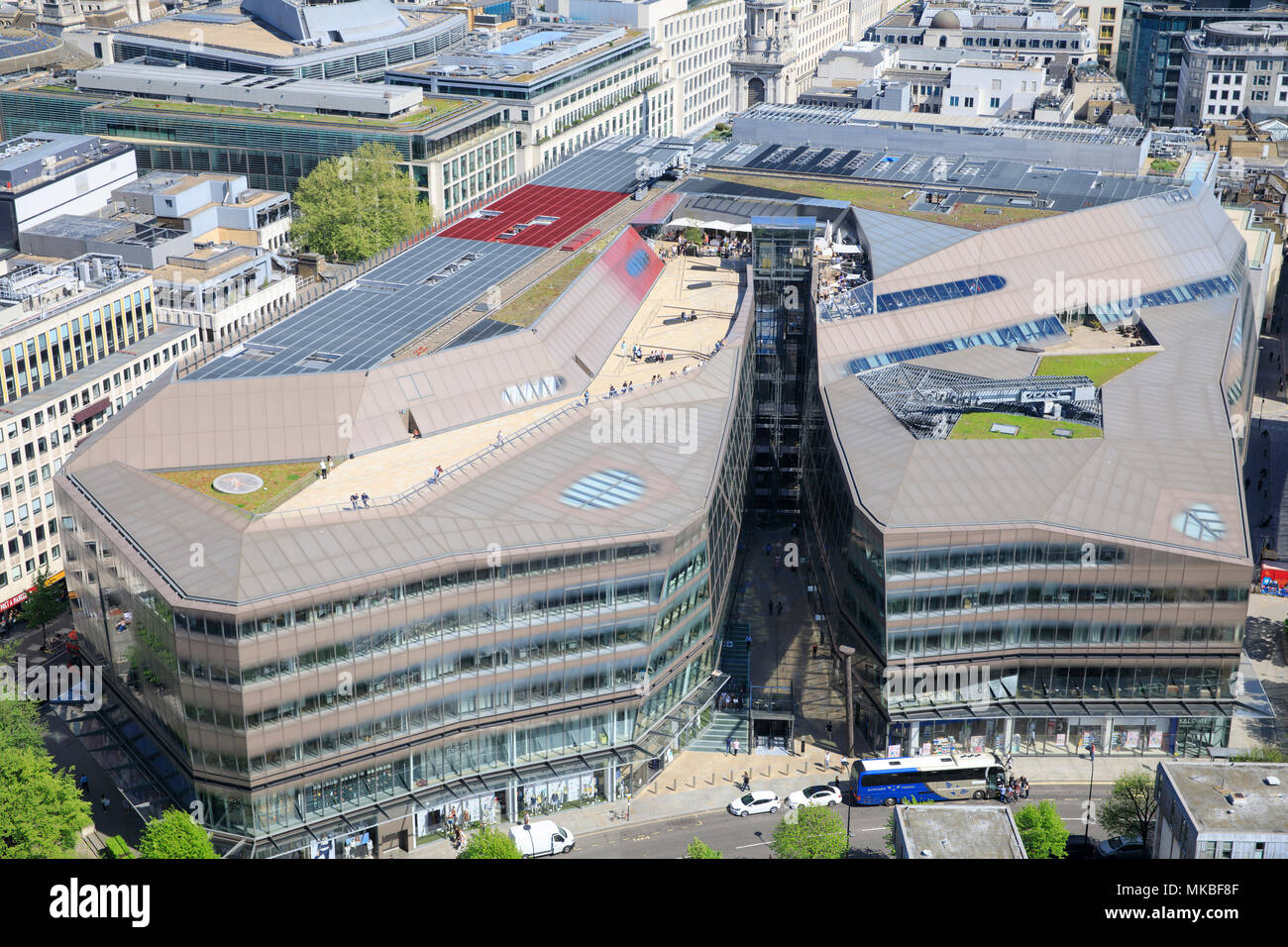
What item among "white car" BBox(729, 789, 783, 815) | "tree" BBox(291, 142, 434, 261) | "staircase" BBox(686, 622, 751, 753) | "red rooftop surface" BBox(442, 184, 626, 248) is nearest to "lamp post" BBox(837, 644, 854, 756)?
"staircase" BBox(686, 622, 751, 753)

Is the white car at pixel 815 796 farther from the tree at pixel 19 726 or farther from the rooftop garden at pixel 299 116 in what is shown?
the rooftop garden at pixel 299 116

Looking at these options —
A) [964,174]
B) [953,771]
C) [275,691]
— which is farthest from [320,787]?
[964,174]

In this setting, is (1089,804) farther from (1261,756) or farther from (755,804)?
(755,804)

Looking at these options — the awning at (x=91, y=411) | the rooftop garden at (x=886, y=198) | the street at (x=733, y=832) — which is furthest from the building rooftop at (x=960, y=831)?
the awning at (x=91, y=411)

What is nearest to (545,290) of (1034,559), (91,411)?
(91,411)

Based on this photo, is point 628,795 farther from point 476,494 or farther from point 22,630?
point 22,630

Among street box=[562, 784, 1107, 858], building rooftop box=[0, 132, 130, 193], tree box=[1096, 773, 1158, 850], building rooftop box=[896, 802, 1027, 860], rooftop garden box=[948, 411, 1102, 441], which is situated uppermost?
building rooftop box=[0, 132, 130, 193]

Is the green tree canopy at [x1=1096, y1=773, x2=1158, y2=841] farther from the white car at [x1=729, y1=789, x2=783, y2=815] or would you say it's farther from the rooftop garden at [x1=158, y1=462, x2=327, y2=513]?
the rooftop garden at [x1=158, y1=462, x2=327, y2=513]
